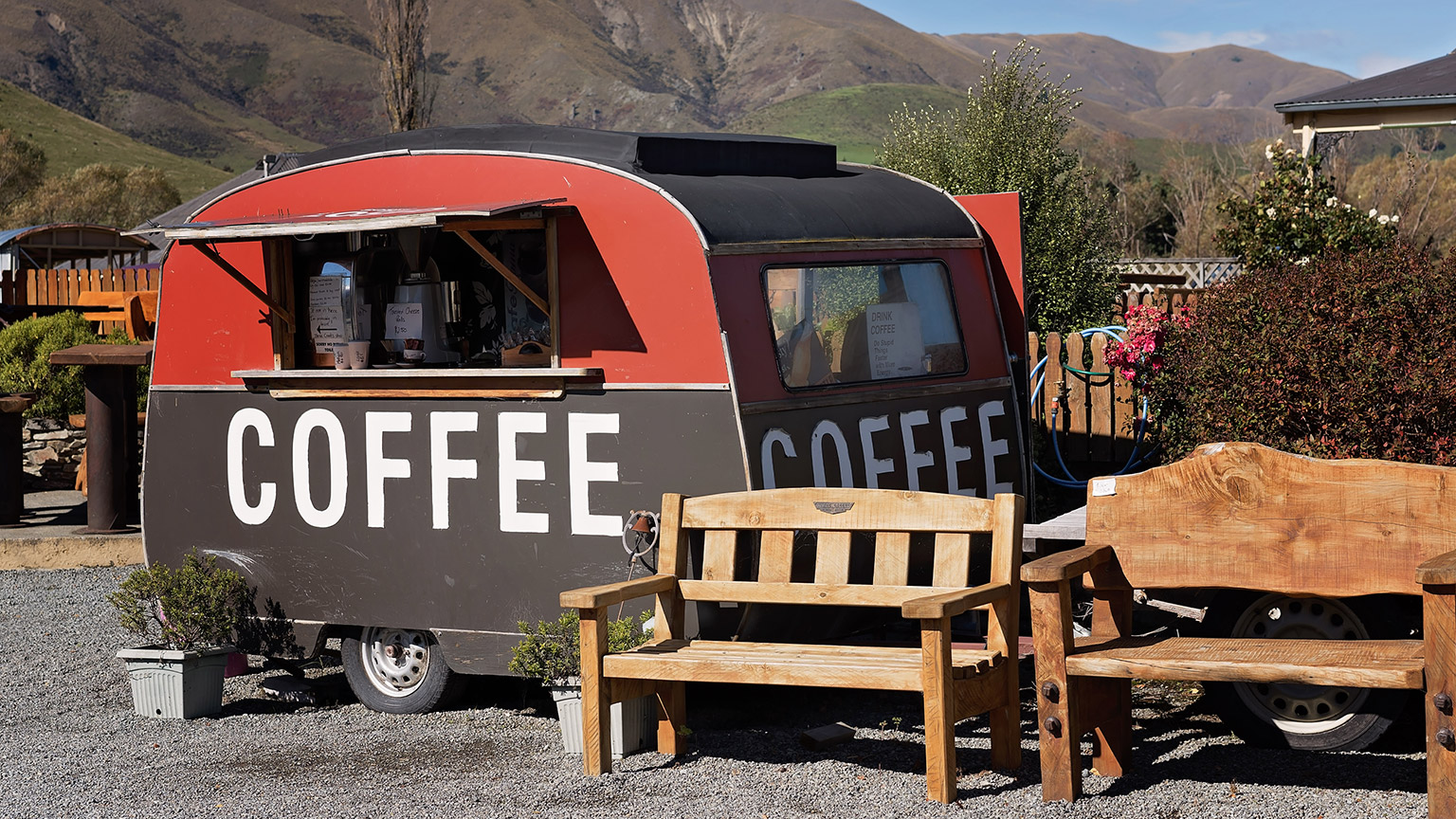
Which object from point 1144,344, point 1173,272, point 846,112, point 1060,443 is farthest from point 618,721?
point 846,112

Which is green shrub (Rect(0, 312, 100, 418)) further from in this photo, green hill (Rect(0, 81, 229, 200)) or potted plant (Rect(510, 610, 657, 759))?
green hill (Rect(0, 81, 229, 200))

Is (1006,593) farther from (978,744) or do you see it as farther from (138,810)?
(138,810)

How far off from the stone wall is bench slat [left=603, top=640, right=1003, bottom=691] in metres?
11.3

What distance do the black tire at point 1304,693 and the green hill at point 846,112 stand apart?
111029 mm

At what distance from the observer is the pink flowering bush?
8.45 metres

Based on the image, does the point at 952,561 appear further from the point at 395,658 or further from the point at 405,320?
the point at 405,320

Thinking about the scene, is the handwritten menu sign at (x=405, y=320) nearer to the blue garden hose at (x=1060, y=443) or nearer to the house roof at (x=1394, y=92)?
the blue garden hose at (x=1060, y=443)

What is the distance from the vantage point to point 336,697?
6852mm

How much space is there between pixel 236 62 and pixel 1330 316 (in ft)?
619

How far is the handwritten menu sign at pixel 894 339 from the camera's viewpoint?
6.57 m

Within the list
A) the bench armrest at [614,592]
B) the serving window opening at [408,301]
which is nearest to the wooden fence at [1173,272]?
the serving window opening at [408,301]

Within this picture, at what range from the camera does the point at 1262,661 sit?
4.40 m

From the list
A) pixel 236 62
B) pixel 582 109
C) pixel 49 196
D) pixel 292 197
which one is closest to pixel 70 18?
pixel 236 62

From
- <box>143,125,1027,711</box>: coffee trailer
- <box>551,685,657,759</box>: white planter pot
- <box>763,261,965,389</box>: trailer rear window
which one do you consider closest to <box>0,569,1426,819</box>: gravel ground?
<box>551,685,657,759</box>: white planter pot
